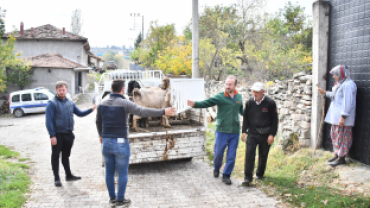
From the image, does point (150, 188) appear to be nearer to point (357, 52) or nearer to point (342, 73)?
point (342, 73)

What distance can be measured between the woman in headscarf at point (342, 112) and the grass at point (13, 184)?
546 cm

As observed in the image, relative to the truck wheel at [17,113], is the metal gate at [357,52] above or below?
above

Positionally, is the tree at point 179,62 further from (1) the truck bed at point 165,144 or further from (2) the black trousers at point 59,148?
(2) the black trousers at point 59,148

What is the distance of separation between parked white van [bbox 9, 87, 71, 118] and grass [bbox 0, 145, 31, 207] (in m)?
14.1

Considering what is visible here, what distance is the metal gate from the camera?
5.50 meters

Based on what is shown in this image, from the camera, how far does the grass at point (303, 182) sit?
454 centimetres

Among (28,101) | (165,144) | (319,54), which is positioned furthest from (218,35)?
(165,144)

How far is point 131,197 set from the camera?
504cm

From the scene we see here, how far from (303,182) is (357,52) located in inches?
104

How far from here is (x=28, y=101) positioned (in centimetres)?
1983

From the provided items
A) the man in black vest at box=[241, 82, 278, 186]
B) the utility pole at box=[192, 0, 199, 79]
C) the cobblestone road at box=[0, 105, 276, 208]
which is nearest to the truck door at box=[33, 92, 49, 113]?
the cobblestone road at box=[0, 105, 276, 208]

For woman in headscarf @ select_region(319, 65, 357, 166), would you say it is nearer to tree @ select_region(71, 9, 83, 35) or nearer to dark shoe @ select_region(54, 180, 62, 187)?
dark shoe @ select_region(54, 180, 62, 187)

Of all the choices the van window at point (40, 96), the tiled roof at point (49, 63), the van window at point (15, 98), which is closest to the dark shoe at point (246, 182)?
the van window at point (40, 96)

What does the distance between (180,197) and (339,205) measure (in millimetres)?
2392
